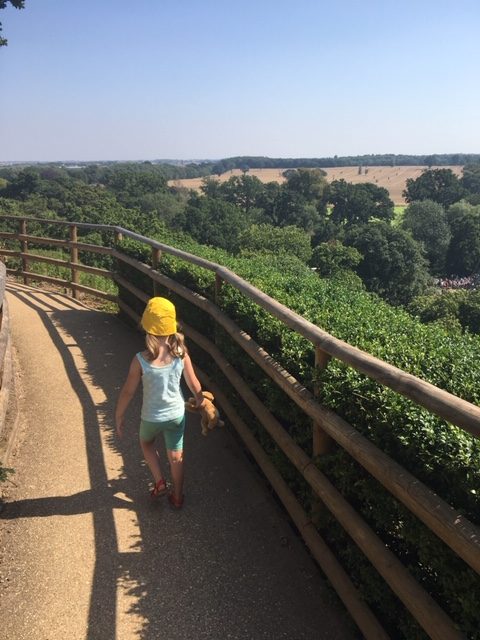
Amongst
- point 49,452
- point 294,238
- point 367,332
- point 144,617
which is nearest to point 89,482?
point 49,452

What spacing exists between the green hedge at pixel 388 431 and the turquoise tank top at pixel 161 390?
2.09ft

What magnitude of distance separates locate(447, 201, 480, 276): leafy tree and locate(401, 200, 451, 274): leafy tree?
141 inches

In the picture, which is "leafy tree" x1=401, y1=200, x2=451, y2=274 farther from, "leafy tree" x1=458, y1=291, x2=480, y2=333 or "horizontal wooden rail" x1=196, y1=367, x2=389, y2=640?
"horizontal wooden rail" x1=196, y1=367, x2=389, y2=640

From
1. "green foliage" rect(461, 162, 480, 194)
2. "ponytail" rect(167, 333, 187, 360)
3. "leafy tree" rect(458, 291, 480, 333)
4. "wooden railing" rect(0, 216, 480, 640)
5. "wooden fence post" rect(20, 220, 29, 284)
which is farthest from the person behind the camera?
"green foliage" rect(461, 162, 480, 194)

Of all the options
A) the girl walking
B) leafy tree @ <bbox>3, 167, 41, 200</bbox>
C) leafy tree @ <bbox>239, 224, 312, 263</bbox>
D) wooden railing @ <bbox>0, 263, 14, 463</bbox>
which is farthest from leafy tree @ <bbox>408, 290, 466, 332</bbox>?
leafy tree @ <bbox>3, 167, 41, 200</bbox>

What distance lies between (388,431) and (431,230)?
8724 centimetres

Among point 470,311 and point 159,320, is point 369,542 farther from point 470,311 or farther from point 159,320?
point 470,311

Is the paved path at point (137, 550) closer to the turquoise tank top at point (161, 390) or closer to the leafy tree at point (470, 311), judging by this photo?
the turquoise tank top at point (161, 390)

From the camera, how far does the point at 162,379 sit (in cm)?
361

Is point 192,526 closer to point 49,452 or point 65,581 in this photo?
point 65,581

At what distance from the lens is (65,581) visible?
322 centimetres

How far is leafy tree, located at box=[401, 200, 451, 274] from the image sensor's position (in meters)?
80.8

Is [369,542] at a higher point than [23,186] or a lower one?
lower

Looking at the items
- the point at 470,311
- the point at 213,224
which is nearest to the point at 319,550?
the point at 470,311
